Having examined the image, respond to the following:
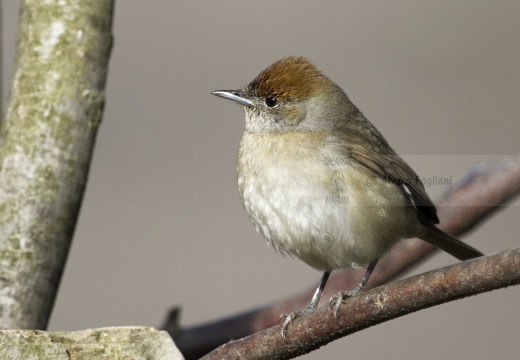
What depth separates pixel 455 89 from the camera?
9.67 m

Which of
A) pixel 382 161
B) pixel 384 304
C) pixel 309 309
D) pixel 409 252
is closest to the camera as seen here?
pixel 384 304

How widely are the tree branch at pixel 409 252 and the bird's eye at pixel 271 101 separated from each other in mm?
1128

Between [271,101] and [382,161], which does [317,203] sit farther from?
[271,101]

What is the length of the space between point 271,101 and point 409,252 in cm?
128

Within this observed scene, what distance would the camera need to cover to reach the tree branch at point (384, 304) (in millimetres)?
Result: 2848

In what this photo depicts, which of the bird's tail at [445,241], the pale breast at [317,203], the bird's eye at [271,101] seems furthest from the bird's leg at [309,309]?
the bird's eye at [271,101]

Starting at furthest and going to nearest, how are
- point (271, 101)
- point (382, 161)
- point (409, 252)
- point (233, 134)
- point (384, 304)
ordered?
point (233, 134) → point (271, 101) → point (382, 161) → point (409, 252) → point (384, 304)

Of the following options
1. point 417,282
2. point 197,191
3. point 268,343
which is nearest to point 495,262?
point 417,282

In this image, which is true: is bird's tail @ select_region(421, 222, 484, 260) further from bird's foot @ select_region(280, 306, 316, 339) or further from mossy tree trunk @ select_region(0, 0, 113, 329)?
mossy tree trunk @ select_region(0, 0, 113, 329)

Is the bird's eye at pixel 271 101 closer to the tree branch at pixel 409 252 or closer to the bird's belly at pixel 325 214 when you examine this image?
the bird's belly at pixel 325 214

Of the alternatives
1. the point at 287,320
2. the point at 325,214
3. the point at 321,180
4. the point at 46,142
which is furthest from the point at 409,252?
the point at 46,142

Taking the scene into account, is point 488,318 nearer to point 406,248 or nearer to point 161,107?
point 406,248

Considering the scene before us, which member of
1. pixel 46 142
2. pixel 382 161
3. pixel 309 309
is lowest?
pixel 309 309

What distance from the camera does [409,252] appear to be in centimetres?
470
